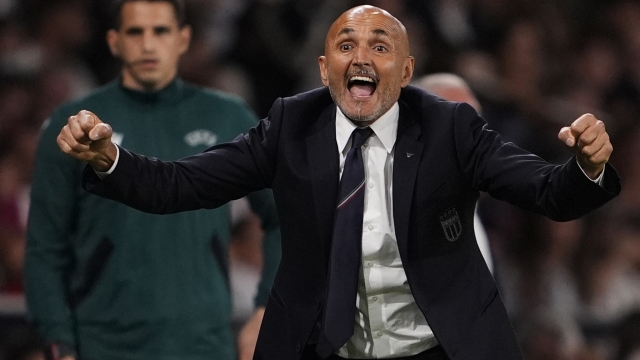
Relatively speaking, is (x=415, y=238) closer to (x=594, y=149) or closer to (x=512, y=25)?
(x=594, y=149)

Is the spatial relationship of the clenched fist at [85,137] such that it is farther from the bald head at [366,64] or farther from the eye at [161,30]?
the eye at [161,30]

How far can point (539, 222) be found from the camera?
7.42m

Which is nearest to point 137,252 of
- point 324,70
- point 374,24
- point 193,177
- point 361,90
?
point 193,177

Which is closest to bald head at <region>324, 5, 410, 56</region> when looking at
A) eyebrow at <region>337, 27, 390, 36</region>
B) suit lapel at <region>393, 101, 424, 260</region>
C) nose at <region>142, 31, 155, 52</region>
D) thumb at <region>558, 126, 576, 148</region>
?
eyebrow at <region>337, 27, 390, 36</region>

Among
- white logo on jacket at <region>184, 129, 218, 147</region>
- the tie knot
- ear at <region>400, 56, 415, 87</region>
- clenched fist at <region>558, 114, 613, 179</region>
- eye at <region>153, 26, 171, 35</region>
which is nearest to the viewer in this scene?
clenched fist at <region>558, 114, 613, 179</region>

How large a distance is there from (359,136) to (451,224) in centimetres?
33

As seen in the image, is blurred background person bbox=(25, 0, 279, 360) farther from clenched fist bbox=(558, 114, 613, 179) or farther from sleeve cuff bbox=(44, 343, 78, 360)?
clenched fist bbox=(558, 114, 613, 179)

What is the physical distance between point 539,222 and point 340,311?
15.0ft

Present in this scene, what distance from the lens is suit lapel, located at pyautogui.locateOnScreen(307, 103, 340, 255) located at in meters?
3.09

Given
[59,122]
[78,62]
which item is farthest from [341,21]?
[78,62]

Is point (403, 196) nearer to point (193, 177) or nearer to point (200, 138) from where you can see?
point (193, 177)

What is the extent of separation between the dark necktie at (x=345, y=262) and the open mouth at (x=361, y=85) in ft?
0.60

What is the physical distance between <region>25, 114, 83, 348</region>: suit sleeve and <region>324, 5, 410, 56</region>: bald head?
135cm

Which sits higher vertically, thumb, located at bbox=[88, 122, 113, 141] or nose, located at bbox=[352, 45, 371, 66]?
nose, located at bbox=[352, 45, 371, 66]
